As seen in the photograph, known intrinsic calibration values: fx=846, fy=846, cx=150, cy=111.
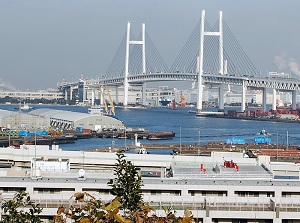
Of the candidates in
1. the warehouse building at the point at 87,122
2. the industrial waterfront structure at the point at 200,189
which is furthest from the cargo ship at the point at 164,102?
the industrial waterfront structure at the point at 200,189

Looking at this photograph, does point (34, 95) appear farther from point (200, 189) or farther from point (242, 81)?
point (200, 189)

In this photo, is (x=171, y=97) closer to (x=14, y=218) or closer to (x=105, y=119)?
(x=105, y=119)

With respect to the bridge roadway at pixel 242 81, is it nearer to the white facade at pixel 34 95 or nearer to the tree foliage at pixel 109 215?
the white facade at pixel 34 95

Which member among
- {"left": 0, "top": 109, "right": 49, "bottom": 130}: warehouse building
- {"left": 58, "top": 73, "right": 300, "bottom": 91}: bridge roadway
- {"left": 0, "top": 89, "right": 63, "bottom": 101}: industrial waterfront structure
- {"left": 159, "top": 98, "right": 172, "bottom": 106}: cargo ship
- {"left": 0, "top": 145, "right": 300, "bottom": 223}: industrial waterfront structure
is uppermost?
{"left": 58, "top": 73, "right": 300, "bottom": 91}: bridge roadway

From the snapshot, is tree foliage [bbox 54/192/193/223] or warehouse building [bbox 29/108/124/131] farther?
warehouse building [bbox 29/108/124/131]

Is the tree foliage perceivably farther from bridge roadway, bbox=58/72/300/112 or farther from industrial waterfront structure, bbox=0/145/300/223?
bridge roadway, bbox=58/72/300/112

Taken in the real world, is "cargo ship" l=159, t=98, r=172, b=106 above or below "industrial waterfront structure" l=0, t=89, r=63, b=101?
below

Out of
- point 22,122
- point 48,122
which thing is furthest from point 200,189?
point 48,122

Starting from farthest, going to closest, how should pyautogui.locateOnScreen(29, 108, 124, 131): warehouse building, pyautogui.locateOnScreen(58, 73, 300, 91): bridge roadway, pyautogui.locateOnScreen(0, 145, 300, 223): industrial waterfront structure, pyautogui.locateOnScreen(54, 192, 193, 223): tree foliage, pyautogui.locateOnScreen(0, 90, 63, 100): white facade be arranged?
pyautogui.locateOnScreen(0, 90, 63, 100): white facade, pyautogui.locateOnScreen(58, 73, 300, 91): bridge roadway, pyautogui.locateOnScreen(29, 108, 124, 131): warehouse building, pyautogui.locateOnScreen(0, 145, 300, 223): industrial waterfront structure, pyautogui.locateOnScreen(54, 192, 193, 223): tree foliage

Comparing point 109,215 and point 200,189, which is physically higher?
point 109,215

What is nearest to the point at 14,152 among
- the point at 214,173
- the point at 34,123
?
the point at 214,173

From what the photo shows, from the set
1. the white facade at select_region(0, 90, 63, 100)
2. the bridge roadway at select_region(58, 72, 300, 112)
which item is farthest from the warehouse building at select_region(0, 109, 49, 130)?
the white facade at select_region(0, 90, 63, 100)
